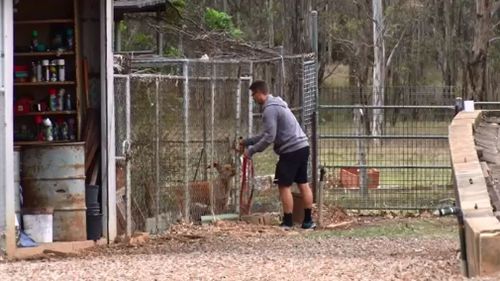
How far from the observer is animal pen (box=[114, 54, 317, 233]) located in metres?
13.4

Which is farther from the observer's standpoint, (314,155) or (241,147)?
(314,155)

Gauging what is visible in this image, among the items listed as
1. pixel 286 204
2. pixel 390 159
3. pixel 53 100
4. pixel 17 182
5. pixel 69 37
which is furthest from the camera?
pixel 390 159

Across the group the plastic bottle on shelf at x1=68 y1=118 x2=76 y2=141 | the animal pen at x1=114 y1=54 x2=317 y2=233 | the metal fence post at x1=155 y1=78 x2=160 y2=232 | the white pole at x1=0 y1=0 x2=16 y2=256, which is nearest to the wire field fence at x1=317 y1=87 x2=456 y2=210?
the animal pen at x1=114 y1=54 x2=317 y2=233

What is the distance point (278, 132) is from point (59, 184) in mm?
3453

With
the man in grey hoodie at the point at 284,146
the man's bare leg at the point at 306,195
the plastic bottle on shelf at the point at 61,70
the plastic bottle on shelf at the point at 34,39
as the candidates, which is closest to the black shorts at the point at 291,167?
the man in grey hoodie at the point at 284,146

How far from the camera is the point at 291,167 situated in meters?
14.8

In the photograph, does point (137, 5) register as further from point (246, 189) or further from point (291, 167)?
point (291, 167)

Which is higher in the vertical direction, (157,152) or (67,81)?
(67,81)

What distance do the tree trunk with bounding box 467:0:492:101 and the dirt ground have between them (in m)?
11.1

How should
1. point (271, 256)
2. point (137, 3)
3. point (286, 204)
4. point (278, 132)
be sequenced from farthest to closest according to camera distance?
point (137, 3)
point (278, 132)
point (286, 204)
point (271, 256)

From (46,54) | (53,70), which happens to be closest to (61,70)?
(53,70)

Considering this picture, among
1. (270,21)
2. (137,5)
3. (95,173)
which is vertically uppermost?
(270,21)

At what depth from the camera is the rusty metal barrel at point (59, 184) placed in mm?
12422

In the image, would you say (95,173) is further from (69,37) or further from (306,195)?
(306,195)
